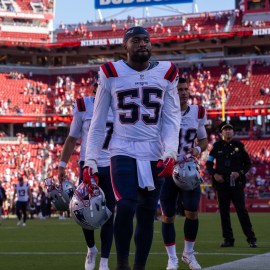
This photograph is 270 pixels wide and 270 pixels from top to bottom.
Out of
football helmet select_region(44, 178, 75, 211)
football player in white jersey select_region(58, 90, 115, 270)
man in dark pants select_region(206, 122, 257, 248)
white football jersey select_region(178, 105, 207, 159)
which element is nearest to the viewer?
football player in white jersey select_region(58, 90, 115, 270)

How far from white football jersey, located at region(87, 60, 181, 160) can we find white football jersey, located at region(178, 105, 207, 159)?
121 inches

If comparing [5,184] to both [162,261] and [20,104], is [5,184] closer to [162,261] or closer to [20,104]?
[20,104]

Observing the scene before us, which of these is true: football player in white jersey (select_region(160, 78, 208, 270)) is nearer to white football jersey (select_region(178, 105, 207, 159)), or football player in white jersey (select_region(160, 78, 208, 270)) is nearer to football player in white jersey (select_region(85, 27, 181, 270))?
white football jersey (select_region(178, 105, 207, 159))

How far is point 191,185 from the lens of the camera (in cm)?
1007

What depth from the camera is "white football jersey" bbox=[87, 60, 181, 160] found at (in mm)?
7285

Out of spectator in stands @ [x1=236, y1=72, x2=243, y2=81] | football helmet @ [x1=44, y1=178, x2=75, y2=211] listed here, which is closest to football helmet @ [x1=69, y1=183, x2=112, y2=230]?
football helmet @ [x1=44, y1=178, x2=75, y2=211]

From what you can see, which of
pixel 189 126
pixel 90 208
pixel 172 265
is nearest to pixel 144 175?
pixel 90 208

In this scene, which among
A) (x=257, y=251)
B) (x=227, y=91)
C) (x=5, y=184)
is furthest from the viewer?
(x=227, y=91)

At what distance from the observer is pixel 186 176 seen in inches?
395

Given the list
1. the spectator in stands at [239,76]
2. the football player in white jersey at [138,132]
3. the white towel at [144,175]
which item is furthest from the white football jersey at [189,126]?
the spectator in stands at [239,76]

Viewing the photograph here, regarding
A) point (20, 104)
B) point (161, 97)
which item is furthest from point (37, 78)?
point (161, 97)

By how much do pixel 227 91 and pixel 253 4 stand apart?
7781 millimetres

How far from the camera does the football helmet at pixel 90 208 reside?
719cm

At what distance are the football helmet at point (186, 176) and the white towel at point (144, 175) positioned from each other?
2.81m
